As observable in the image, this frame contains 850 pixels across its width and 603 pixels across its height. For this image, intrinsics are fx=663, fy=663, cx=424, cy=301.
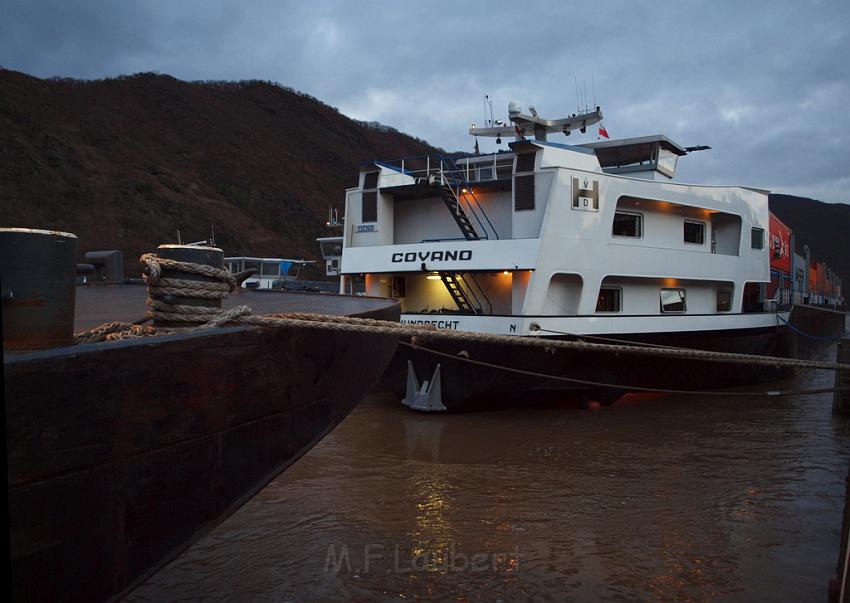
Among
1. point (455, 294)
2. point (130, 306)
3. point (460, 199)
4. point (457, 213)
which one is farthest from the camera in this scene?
point (460, 199)

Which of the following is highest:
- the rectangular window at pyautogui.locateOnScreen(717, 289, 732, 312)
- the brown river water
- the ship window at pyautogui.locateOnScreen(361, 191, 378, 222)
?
the ship window at pyautogui.locateOnScreen(361, 191, 378, 222)

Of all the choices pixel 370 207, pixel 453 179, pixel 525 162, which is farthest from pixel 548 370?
pixel 370 207

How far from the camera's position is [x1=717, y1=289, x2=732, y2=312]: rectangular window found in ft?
49.4

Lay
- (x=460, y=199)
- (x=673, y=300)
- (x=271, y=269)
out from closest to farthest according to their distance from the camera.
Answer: (x=673, y=300) → (x=460, y=199) → (x=271, y=269)

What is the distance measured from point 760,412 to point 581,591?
9.11 m

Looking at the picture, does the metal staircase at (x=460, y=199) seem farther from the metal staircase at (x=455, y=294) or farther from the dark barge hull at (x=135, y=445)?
the dark barge hull at (x=135, y=445)

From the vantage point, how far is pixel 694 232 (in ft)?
47.4

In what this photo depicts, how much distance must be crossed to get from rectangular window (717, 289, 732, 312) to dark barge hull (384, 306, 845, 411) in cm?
92

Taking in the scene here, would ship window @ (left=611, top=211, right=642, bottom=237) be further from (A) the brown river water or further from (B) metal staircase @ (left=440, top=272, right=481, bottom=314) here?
(A) the brown river water

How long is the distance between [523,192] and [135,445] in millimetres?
→ 10454

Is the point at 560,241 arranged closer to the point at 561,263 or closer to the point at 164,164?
the point at 561,263

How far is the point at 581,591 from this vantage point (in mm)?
5203

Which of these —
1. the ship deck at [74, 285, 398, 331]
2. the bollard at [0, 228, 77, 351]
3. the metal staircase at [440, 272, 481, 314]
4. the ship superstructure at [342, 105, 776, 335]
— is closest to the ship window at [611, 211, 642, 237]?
the ship superstructure at [342, 105, 776, 335]

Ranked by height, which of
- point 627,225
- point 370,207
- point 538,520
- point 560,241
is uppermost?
point 370,207
